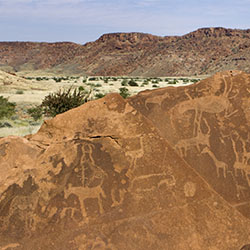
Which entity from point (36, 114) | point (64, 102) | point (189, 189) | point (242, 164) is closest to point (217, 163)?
point (242, 164)

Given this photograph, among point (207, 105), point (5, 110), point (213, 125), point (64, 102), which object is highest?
point (207, 105)

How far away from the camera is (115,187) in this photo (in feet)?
10.2

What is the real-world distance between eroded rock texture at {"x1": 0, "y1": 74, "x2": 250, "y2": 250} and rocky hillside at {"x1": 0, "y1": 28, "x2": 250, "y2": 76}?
67456mm

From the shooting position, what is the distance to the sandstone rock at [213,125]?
10.5ft

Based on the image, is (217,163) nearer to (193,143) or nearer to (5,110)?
(193,143)

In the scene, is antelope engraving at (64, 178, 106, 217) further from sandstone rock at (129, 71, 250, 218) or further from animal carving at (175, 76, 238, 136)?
animal carving at (175, 76, 238, 136)

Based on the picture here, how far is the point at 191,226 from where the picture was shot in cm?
295

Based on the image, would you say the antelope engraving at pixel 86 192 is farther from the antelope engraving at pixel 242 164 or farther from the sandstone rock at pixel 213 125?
the antelope engraving at pixel 242 164

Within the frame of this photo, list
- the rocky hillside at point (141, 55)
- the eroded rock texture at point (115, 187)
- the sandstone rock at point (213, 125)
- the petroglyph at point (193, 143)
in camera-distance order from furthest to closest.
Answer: the rocky hillside at point (141, 55)
the petroglyph at point (193, 143)
the sandstone rock at point (213, 125)
the eroded rock texture at point (115, 187)

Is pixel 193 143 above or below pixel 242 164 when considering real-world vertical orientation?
above

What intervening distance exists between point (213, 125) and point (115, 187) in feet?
4.08

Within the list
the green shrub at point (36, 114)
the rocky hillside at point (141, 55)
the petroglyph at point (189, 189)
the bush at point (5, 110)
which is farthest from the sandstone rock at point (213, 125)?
the rocky hillside at point (141, 55)

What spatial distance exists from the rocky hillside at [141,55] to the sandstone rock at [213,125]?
6689 centimetres

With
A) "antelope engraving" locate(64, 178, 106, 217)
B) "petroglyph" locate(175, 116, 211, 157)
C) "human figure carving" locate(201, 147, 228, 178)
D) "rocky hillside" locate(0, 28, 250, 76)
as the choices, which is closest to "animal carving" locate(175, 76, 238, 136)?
"petroglyph" locate(175, 116, 211, 157)
